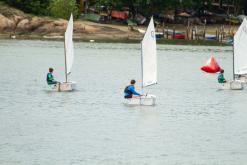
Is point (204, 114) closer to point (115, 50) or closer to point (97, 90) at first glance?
Answer: point (97, 90)

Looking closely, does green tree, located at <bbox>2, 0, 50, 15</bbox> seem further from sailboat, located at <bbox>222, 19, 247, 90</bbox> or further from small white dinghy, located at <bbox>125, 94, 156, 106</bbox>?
small white dinghy, located at <bbox>125, 94, 156, 106</bbox>

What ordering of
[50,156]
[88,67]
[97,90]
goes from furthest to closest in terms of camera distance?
[88,67] < [97,90] < [50,156]

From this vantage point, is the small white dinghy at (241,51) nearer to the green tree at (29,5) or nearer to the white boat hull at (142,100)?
the white boat hull at (142,100)

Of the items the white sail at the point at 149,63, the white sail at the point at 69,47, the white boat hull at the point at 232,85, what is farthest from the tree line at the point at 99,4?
the white sail at the point at 149,63

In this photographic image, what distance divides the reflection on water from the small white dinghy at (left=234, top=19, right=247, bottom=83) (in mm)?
2639

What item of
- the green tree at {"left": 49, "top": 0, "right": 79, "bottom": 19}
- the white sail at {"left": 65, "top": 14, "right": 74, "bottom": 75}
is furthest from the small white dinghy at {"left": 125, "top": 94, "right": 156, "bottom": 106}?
the green tree at {"left": 49, "top": 0, "right": 79, "bottom": 19}

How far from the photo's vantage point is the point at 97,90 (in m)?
70.5

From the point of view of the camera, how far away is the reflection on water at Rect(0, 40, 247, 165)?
143 ft

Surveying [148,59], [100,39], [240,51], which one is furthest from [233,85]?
[100,39]

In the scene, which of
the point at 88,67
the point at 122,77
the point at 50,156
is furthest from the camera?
the point at 88,67

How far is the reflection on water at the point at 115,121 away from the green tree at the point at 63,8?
134 feet

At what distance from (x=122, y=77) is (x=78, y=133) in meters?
35.5

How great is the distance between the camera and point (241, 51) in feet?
242

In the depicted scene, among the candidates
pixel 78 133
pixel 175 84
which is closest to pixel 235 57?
pixel 175 84
